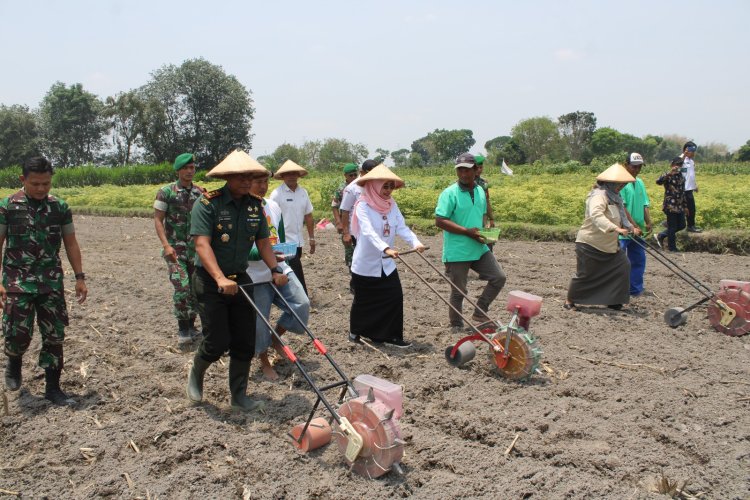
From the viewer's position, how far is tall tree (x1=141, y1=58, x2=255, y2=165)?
172ft

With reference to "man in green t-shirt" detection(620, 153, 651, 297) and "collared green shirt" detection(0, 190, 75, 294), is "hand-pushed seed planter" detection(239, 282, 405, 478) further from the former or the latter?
"man in green t-shirt" detection(620, 153, 651, 297)

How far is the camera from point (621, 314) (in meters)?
7.18

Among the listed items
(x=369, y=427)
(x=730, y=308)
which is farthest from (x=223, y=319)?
(x=730, y=308)

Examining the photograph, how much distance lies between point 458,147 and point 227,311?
8849 cm

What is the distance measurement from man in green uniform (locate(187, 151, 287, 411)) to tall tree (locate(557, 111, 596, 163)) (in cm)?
7934

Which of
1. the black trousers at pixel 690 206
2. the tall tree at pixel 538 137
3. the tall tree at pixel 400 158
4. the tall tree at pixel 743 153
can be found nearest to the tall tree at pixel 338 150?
the tall tree at pixel 400 158

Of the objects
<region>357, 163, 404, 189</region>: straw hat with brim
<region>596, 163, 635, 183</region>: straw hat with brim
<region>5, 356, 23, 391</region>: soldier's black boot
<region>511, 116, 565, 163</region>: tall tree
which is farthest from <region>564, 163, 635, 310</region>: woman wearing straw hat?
<region>511, 116, 565, 163</region>: tall tree

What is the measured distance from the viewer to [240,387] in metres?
4.50

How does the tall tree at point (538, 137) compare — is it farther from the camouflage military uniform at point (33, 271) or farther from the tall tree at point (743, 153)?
the camouflage military uniform at point (33, 271)

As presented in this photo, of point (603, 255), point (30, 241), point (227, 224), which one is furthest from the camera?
point (603, 255)

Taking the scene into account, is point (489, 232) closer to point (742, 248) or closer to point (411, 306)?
point (411, 306)

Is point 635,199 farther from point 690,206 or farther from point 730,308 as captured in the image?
point 690,206

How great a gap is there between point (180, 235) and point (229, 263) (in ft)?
5.89

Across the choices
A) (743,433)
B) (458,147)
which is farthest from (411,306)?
(458,147)
